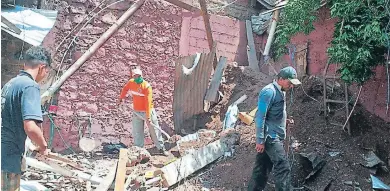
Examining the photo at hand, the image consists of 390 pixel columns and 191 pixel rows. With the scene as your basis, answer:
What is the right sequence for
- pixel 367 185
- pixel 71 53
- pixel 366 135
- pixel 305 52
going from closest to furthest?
pixel 367 185 → pixel 366 135 → pixel 305 52 → pixel 71 53

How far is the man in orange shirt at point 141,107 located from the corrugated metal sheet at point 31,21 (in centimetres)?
179

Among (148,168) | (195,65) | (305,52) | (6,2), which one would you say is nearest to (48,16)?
(6,2)

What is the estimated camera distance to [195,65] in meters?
9.84

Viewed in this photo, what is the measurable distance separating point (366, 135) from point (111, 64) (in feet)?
18.8

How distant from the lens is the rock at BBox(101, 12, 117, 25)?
10.3 m

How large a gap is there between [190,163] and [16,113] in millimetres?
3633

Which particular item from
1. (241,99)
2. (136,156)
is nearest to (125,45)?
Result: (241,99)

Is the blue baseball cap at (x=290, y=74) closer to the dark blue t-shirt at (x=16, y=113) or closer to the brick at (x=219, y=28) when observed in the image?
the dark blue t-shirt at (x=16, y=113)

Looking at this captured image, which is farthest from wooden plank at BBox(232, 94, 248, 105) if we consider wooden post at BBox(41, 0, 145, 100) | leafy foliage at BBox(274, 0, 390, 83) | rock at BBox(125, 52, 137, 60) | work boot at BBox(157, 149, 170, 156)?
leafy foliage at BBox(274, 0, 390, 83)

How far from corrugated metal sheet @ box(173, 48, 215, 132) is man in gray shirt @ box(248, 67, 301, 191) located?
15.0 feet

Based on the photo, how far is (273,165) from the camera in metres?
5.44

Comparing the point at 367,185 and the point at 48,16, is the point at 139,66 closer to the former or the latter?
the point at 48,16

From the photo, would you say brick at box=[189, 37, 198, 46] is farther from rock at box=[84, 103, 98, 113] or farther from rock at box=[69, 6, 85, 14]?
rock at box=[84, 103, 98, 113]

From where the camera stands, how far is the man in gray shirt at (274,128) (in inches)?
206
